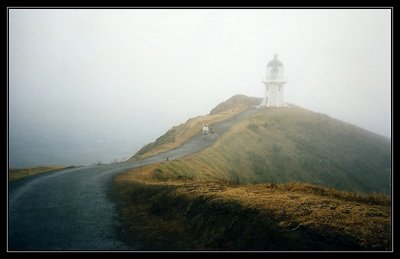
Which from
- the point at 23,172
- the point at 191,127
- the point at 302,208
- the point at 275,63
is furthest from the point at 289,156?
the point at 23,172

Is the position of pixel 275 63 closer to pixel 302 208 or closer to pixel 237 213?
pixel 302 208

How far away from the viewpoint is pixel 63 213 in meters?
12.3

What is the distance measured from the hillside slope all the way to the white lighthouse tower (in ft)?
15.8

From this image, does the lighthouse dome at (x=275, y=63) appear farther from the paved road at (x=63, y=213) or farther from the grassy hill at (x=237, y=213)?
the paved road at (x=63, y=213)

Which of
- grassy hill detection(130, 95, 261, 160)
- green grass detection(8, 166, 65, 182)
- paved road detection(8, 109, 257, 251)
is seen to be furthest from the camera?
grassy hill detection(130, 95, 261, 160)

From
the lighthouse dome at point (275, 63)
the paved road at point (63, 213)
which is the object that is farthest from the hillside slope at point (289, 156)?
the lighthouse dome at point (275, 63)

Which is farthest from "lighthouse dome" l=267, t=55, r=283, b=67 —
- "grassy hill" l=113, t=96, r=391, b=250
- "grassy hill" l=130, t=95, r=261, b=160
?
"grassy hill" l=113, t=96, r=391, b=250

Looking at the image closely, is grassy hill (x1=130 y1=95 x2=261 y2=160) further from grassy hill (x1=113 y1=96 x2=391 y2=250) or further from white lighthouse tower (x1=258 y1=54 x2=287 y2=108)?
grassy hill (x1=113 y1=96 x2=391 y2=250)

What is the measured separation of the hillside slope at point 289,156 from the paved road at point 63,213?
154 inches

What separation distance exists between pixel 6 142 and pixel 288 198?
44.8ft

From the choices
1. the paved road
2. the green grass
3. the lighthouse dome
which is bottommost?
the paved road

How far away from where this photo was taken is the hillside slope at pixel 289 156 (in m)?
25.1

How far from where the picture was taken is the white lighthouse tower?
5575cm

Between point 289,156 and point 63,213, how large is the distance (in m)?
30.3
